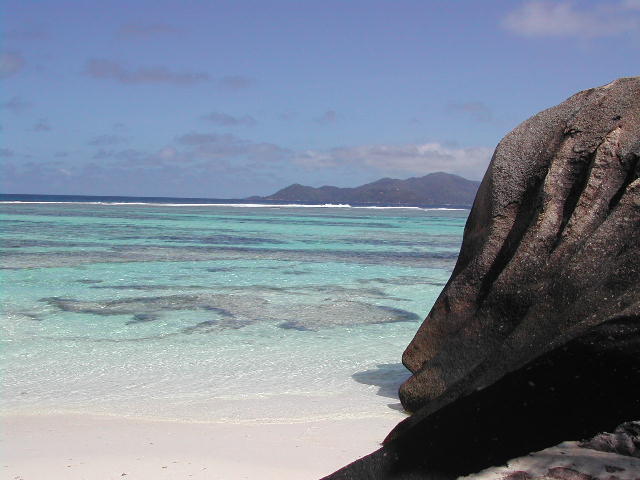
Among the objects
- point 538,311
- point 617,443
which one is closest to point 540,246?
point 538,311

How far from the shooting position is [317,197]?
18475cm

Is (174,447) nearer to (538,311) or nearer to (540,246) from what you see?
(538,311)

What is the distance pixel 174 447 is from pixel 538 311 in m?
2.85

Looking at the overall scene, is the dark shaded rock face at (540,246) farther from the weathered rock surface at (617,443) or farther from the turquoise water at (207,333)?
the turquoise water at (207,333)

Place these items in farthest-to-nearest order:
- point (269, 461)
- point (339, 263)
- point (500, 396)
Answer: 1. point (339, 263)
2. point (269, 461)
3. point (500, 396)

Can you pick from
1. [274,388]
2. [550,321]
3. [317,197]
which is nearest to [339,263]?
[274,388]

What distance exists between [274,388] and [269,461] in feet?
7.52

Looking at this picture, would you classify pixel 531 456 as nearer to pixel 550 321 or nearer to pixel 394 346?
pixel 550 321

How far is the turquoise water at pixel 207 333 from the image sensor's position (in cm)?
717

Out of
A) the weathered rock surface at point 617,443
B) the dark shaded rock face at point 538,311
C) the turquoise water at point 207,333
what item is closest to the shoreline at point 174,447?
the turquoise water at point 207,333

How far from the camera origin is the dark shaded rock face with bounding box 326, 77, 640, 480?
3.60 meters

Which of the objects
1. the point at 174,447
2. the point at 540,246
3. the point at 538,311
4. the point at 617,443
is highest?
the point at 540,246

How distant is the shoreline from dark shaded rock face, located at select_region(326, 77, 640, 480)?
899 millimetres

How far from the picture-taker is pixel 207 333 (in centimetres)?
1036
